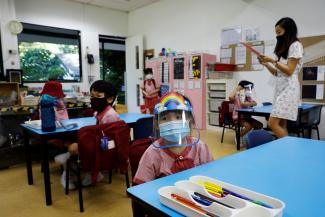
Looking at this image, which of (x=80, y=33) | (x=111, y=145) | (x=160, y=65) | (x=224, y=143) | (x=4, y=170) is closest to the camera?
(x=111, y=145)

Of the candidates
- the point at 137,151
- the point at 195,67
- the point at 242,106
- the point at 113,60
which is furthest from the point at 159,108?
the point at 113,60

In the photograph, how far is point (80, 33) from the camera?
6711 millimetres

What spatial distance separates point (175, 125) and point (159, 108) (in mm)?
122

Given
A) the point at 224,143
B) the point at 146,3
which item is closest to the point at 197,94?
the point at 224,143

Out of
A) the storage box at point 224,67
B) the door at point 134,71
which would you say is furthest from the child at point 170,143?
the door at point 134,71

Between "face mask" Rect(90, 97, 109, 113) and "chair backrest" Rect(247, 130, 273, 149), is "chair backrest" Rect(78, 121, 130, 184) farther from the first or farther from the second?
"chair backrest" Rect(247, 130, 273, 149)

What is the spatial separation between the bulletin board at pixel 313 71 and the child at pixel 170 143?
13.0ft

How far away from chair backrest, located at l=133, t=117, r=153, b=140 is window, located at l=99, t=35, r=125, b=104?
5274 mm

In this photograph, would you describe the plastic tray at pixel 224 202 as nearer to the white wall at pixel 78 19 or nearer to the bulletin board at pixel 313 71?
the bulletin board at pixel 313 71

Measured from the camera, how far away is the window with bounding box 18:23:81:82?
Result: 5871 millimetres

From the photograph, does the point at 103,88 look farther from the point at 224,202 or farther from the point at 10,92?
the point at 10,92

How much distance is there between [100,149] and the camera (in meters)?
2.05

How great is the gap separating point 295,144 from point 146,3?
642 cm

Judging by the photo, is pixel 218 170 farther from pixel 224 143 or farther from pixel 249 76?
pixel 249 76
